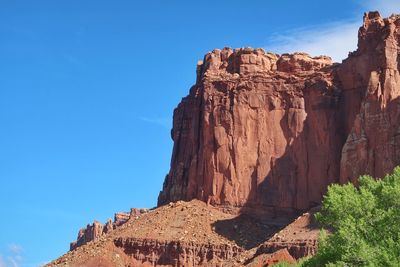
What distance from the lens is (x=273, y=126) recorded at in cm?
9925

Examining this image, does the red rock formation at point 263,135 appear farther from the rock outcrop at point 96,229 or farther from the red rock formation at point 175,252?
the rock outcrop at point 96,229

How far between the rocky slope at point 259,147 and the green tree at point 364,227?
3540cm

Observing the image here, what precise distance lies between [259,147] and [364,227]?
55.4 meters

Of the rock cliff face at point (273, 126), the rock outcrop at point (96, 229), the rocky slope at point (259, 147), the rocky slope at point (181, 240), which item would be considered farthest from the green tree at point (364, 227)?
the rock outcrop at point (96, 229)

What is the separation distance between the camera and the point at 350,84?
9475 cm

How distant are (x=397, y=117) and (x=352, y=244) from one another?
41.7 metres

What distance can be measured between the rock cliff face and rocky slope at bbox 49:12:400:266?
111 millimetres

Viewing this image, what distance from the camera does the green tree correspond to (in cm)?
4128

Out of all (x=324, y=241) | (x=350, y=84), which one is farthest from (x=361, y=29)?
(x=324, y=241)

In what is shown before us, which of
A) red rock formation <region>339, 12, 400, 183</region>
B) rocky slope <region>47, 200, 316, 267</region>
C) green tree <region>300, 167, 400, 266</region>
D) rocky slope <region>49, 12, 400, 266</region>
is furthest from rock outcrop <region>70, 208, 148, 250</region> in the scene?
green tree <region>300, 167, 400, 266</region>

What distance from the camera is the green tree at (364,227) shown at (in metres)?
41.3

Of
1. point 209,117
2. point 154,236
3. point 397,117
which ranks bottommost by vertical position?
point 154,236

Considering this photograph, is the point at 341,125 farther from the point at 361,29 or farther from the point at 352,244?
the point at 352,244

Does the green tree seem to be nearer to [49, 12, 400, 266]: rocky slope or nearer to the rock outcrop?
[49, 12, 400, 266]: rocky slope
